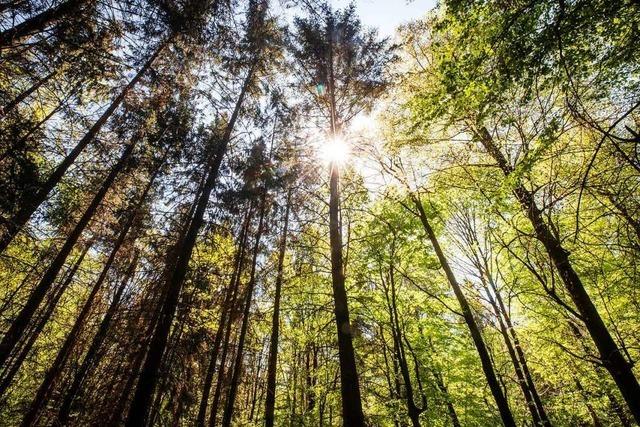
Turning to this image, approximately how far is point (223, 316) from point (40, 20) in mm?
7884

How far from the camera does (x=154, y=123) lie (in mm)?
11203

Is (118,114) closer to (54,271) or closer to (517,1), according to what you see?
(54,271)

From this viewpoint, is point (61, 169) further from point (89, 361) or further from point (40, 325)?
point (89, 361)

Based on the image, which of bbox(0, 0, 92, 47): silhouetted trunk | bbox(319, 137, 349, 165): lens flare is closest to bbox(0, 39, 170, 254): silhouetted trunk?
bbox(0, 0, 92, 47): silhouetted trunk

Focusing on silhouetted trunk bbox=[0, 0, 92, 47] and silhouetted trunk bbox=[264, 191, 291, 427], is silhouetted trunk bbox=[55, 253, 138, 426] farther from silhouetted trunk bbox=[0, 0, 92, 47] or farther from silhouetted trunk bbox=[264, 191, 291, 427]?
silhouetted trunk bbox=[0, 0, 92, 47]

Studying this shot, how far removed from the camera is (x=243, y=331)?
384 inches

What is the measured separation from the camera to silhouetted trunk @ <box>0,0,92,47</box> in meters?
5.29

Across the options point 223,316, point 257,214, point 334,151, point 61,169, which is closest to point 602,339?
point 334,151

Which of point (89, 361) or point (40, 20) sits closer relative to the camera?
point (40, 20)

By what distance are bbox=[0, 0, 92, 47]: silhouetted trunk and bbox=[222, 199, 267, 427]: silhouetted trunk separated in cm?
669

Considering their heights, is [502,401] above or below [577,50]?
below

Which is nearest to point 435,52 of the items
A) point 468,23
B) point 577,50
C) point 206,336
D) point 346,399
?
point 468,23

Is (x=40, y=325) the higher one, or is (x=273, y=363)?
(x=40, y=325)

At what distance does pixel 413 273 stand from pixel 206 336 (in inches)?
331
